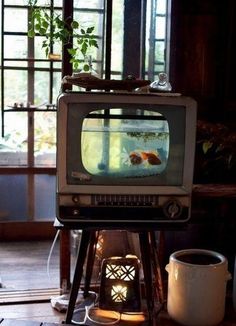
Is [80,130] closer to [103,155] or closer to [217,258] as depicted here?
[103,155]

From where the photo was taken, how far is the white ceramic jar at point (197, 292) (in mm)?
2350

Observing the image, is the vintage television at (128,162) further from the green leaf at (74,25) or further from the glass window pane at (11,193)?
the glass window pane at (11,193)

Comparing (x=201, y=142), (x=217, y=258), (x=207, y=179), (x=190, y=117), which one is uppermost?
(x=190, y=117)

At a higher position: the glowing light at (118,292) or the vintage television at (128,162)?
the vintage television at (128,162)

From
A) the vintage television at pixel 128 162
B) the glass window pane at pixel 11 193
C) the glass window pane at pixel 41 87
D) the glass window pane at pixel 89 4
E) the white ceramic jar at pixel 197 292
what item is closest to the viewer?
the vintage television at pixel 128 162

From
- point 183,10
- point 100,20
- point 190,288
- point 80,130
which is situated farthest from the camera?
point 100,20

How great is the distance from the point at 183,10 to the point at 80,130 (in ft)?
3.72

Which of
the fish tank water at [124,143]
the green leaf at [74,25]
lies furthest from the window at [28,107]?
the fish tank water at [124,143]

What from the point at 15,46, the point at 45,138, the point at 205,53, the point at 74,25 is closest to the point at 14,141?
the point at 45,138

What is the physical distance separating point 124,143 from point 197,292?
2.70 ft

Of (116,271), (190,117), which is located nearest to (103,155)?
(190,117)

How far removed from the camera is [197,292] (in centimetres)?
236

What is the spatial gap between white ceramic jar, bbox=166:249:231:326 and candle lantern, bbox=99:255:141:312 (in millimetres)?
187

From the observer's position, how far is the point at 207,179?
287 centimetres
